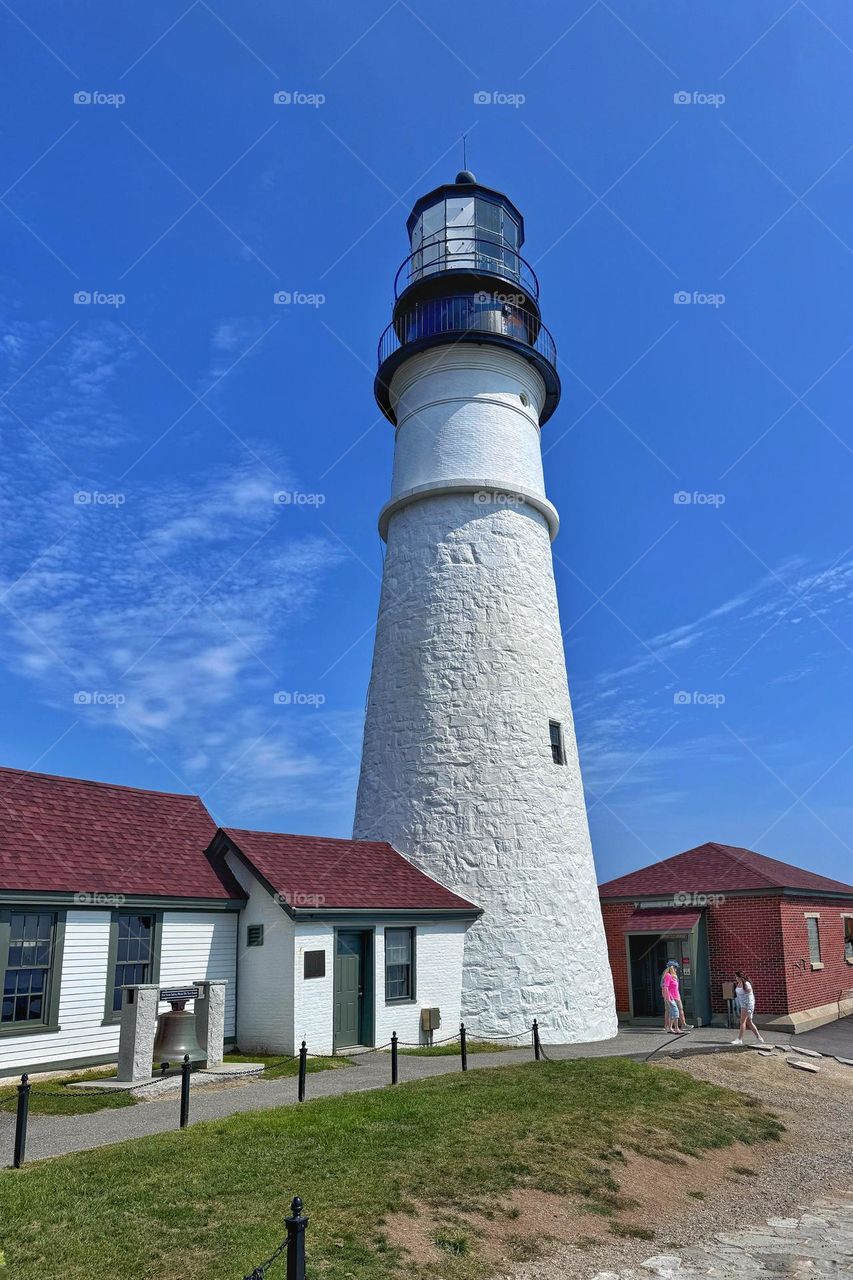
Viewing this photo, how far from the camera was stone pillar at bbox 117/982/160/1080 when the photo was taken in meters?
13.2

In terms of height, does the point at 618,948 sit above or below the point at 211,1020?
above

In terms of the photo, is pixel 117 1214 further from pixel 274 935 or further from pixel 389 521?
pixel 389 521

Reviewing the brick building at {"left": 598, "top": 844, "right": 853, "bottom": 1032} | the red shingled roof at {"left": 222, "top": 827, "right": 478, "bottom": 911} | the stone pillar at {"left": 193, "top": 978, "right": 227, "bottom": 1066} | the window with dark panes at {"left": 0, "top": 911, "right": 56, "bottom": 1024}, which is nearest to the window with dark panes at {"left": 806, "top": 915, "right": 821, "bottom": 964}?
the brick building at {"left": 598, "top": 844, "right": 853, "bottom": 1032}

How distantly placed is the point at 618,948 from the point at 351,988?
967 centimetres

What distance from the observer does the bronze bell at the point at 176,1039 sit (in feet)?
45.1

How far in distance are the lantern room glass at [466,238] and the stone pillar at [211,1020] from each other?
1694 cm

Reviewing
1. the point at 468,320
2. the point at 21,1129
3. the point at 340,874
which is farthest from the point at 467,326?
the point at 21,1129

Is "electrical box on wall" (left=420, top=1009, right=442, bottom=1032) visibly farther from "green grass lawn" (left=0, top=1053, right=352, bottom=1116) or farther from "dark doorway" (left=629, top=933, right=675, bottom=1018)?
"dark doorway" (left=629, top=933, right=675, bottom=1018)

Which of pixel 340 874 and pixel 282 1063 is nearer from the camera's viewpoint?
pixel 282 1063

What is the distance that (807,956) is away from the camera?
23062 millimetres

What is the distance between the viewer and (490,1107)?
443 inches

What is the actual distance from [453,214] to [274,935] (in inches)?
692

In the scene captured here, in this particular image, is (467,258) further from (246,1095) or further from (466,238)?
(246,1095)


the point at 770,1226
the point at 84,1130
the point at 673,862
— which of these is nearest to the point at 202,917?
the point at 84,1130
